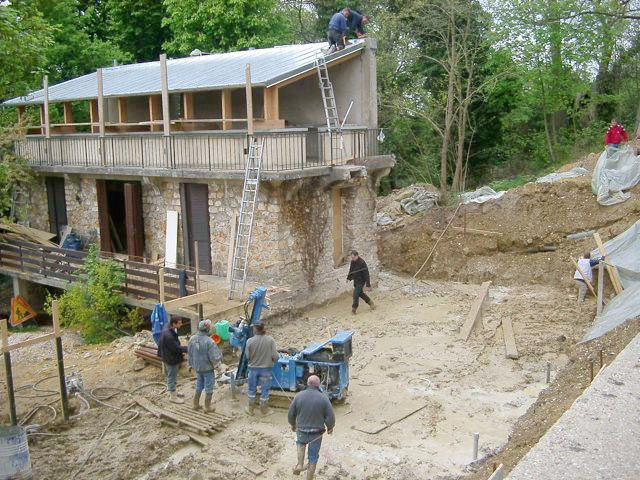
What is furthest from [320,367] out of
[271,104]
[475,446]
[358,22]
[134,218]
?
[358,22]

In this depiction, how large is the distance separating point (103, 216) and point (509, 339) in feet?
42.6

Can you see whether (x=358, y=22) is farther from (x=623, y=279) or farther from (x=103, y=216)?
(x=623, y=279)

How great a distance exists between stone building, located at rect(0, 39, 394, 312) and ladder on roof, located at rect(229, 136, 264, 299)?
0.23m

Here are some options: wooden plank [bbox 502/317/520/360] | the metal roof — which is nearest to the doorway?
the metal roof

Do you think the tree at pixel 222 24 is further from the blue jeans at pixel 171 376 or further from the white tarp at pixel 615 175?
the blue jeans at pixel 171 376

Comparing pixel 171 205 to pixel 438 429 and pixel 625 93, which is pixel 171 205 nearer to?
pixel 438 429

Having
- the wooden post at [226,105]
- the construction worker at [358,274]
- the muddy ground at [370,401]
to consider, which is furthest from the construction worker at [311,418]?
the wooden post at [226,105]

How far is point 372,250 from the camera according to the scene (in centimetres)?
2062

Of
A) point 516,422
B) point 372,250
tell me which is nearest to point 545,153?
point 372,250

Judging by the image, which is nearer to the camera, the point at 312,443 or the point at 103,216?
the point at 312,443

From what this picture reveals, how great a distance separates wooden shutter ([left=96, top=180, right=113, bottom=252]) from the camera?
21.5 meters

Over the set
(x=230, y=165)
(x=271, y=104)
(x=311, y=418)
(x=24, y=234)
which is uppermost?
(x=271, y=104)

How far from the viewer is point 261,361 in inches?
448

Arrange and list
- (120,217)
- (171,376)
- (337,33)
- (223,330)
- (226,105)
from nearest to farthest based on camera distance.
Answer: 1. (171,376)
2. (223,330)
3. (226,105)
4. (337,33)
5. (120,217)
